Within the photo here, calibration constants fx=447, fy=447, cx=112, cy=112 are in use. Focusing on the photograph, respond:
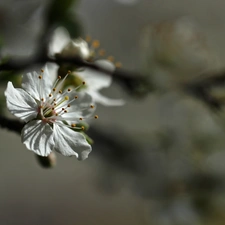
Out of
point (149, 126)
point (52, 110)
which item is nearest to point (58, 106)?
point (52, 110)

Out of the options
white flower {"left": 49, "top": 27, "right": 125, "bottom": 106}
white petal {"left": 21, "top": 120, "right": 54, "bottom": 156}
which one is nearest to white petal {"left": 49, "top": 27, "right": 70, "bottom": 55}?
white flower {"left": 49, "top": 27, "right": 125, "bottom": 106}

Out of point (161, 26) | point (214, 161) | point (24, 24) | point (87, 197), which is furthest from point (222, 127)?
point (87, 197)

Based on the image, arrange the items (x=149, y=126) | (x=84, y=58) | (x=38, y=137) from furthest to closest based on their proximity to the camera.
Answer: (x=149, y=126)
(x=84, y=58)
(x=38, y=137)

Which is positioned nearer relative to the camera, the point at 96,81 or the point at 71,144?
the point at 71,144

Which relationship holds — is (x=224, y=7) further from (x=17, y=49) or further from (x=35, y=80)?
(x=35, y=80)

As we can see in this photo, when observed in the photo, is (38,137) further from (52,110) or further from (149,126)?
(149,126)

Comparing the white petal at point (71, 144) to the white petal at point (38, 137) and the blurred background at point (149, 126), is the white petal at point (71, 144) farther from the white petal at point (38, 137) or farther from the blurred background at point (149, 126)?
the blurred background at point (149, 126)
